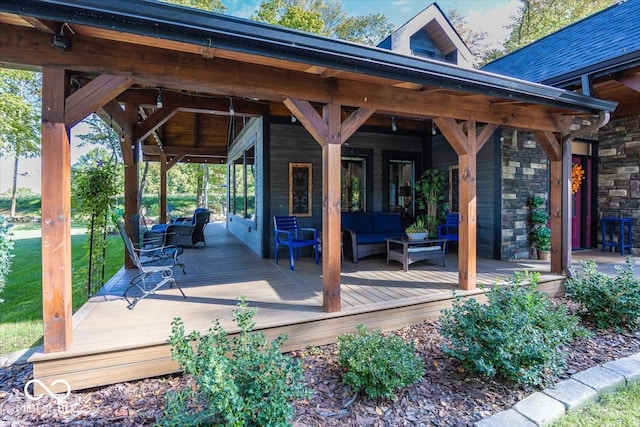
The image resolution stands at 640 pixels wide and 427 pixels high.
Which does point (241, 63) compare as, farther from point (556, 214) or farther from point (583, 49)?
point (583, 49)

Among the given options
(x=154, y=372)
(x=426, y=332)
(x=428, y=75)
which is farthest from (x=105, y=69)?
(x=426, y=332)

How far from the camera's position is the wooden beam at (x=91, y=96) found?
7.92 feet

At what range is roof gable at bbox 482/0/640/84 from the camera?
490cm

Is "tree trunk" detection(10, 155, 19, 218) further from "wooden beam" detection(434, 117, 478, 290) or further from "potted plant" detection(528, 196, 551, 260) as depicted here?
"potted plant" detection(528, 196, 551, 260)

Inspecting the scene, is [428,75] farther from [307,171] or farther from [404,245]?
[307,171]

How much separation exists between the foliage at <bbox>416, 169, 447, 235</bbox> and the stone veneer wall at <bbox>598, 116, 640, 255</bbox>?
3463 millimetres

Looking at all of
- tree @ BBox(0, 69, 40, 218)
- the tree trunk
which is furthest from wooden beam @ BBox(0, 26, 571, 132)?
the tree trunk

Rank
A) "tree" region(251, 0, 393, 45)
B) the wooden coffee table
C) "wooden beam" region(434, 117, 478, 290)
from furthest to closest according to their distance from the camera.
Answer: "tree" region(251, 0, 393, 45) → the wooden coffee table → "wooden beam" region(434, 117, 478, 290)

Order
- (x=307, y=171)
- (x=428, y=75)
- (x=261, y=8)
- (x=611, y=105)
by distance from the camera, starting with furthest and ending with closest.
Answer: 1. (x=261, y=8)
2. (x=307, y=171)
3. (x=611, y=105)
4. (x=428, y=75)

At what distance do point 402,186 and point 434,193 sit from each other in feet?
2.53

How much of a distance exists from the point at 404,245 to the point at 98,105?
4.23 metres

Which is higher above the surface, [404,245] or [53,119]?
[53,119]

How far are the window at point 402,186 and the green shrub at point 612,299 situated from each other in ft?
14.3

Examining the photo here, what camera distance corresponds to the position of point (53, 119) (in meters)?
2.35
